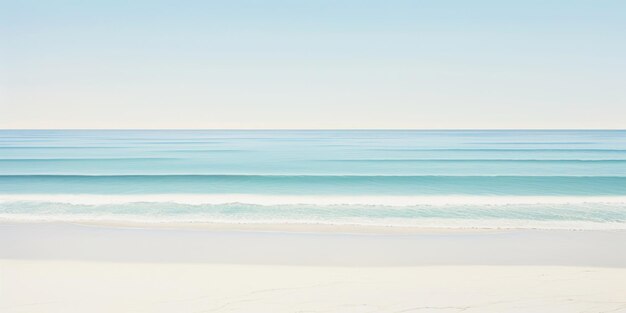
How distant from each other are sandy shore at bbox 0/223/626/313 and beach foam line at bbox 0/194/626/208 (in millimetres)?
3880

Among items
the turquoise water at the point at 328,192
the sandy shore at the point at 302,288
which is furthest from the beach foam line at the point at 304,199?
the sandy shore at the point at 302,288

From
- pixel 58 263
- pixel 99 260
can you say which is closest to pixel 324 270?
pixel 99 260

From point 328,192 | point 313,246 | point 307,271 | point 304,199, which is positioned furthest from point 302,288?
point 328,192

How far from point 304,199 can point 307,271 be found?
23.6ft

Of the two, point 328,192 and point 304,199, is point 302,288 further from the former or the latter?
point 328,192

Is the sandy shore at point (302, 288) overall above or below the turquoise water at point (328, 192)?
below

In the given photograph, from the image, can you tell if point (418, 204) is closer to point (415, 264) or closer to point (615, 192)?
point (415, 264)

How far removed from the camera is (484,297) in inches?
192

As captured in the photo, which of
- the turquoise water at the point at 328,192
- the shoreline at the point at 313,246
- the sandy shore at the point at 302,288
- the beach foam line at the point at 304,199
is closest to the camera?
the sandy shore at the point at 302,288

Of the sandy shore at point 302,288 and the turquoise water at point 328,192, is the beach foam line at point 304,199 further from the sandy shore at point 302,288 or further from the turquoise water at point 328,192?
the sandy shore at point 302,288

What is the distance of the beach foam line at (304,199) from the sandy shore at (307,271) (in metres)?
3.88

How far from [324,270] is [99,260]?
3.23 meters

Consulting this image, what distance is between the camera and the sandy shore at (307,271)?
4.72m

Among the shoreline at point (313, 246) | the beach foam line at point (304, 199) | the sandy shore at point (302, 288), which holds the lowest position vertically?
the sandy shore at point (302, 288)
